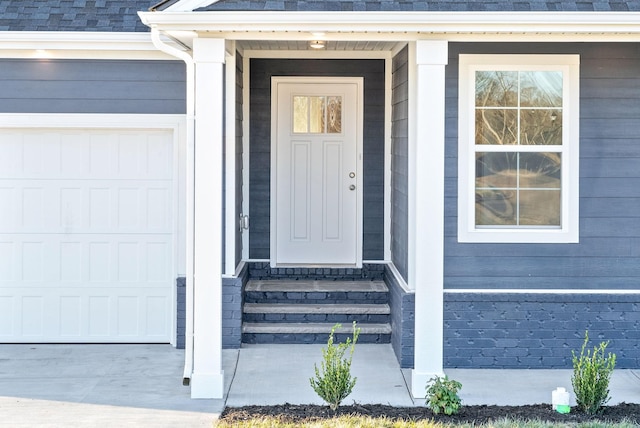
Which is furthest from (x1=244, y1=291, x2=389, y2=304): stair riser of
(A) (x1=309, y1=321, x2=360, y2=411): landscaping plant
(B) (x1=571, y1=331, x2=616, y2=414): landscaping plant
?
(B) (x1=571, y1=331, x2=616, y2=414): landscaping plant

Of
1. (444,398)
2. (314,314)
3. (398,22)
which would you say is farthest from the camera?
(314,314)

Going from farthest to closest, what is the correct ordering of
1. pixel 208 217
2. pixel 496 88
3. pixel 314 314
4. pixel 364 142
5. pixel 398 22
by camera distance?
pixel 364 142 → pixel 314 314 → pixel 496 88 → pixel 208 217 → pixel 398 22

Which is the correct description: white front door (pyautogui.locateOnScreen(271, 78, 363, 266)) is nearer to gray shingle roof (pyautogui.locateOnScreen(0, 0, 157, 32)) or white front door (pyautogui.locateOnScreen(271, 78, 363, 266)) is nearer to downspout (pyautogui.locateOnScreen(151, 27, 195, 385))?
gray shingle roof (pyautogui.locateOnScreen(0, 0, 157, 32))

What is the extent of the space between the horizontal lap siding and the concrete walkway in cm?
84

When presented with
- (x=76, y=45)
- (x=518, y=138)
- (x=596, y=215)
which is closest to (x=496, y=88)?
Result: (x=518, y=138)

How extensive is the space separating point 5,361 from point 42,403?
5.27ft

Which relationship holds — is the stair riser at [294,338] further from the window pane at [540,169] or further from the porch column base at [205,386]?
the window pane at [540,169]

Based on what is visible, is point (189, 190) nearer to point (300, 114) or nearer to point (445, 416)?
point (300, 114)

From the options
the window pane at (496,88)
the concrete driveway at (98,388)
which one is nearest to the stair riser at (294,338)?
the concrete driveway at (98,388)

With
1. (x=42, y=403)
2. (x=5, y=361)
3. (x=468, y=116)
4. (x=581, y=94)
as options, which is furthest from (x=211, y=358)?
(x=581, y=94)

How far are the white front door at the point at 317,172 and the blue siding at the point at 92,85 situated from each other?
58.1 inches

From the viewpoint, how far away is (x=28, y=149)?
9.40m

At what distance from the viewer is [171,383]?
26.3 ft

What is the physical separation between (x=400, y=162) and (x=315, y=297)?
5.55 feet
